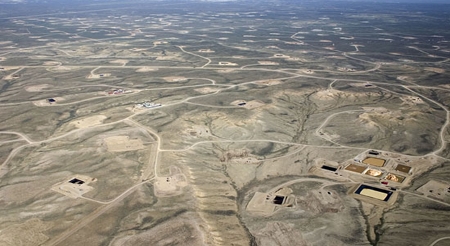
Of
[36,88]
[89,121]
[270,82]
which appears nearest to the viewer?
[89,121]

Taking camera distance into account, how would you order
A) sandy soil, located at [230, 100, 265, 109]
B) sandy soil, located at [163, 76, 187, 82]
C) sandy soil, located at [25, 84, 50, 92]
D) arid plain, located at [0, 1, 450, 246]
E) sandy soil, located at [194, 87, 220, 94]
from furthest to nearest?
sandy soil, located at [163, 76, 187, 82], sandy soil, located at [25, 84, 50, 92], sandy soil, located at [194, 87, 220, 94], sandy soil, located at [230, 100, 265, 109], arid plain, located at [0, 1, 450, 246]

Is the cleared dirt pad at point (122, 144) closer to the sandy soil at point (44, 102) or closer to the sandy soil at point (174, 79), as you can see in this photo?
the sandy soil at point (44, 102)

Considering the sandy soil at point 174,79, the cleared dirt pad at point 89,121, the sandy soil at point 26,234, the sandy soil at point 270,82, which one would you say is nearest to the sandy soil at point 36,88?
the sandy soil at point 174,79

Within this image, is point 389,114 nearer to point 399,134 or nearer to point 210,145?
point 399,134

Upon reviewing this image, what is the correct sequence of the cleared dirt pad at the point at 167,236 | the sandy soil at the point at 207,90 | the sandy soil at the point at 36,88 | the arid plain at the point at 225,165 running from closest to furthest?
the cleared dirt pad at the point at 167,236 < the arid plain at the point at 225,165 < the sandy soil at the point at 207,90 < the sandy soil at the point at 36,88

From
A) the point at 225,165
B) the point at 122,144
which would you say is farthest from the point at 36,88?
the point at 225,165

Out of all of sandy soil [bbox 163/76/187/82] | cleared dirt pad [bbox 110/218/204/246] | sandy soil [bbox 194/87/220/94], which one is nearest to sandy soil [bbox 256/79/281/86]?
sandy soil [bbox 194/87/220/94]

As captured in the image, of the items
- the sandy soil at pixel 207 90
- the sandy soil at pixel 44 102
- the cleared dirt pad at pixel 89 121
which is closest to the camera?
the cleared dirt pad at pixel 89 121

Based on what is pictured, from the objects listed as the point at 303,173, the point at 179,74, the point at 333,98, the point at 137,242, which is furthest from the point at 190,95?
the point at 137,242

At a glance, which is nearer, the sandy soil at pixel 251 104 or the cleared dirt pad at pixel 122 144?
the cleared dirt pad at pixel 122 144

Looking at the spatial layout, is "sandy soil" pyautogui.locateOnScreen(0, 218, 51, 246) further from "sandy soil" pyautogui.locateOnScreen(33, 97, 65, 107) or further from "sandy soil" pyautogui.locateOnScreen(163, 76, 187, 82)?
"sandy soil" pyautogui.locateOnScreen(163, 76, 187, 82)

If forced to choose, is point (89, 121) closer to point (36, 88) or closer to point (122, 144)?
point (122, 144)

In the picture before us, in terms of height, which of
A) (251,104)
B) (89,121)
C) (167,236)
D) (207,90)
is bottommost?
(207,90)
